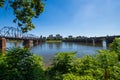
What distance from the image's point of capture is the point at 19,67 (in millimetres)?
14031

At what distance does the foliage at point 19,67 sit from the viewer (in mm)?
13242

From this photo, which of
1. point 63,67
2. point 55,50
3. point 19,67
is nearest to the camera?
point 19,67

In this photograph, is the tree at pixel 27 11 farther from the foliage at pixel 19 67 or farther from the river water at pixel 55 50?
the river water at pixel 55 50

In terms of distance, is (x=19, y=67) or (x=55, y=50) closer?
(x=19, y=67)

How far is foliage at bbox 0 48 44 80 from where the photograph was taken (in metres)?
13.2

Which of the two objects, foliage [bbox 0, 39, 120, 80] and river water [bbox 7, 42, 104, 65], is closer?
foliage [bbox 0, 39, 120, 80]

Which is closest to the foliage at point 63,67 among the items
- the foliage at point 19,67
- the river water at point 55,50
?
the foliage at point 19,67

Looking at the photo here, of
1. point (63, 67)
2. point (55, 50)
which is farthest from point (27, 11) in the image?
point (55, 50)

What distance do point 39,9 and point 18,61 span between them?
8461 mm

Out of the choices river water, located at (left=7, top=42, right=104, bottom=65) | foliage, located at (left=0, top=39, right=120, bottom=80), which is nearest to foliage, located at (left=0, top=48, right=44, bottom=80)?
foliage, located at (left=0, top=39, right=120, bottom=80)

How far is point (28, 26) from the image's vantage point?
70.5ft

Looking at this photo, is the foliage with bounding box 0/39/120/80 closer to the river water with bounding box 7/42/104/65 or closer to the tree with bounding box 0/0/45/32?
the tree with bounding box 0/0/45/32

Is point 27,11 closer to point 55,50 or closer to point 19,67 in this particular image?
point 19,67

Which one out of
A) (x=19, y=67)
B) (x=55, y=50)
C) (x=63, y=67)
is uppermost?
(x=19, y=67)
